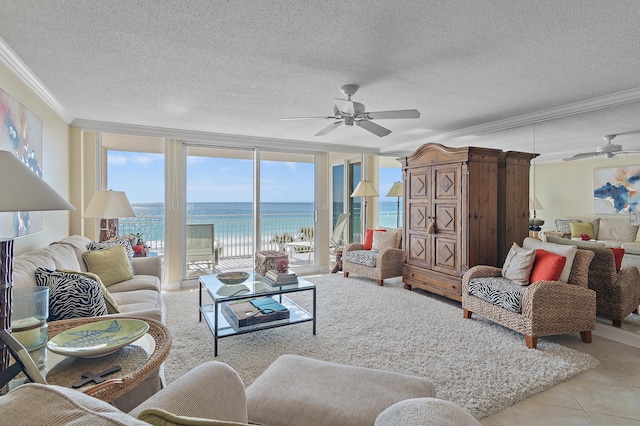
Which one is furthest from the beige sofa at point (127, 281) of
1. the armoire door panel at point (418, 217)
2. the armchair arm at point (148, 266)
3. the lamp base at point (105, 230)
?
the armoire door panel at point (418, 217)

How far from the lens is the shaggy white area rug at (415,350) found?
2234 millimetres

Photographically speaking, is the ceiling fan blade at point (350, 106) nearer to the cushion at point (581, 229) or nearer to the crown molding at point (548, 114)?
the crown molding at point (548, 114)

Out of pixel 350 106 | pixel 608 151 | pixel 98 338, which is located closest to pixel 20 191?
pixel 98 338

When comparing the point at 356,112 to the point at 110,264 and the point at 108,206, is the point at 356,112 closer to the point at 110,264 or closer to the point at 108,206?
the point at 110,264

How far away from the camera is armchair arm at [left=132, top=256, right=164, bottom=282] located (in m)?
3.49

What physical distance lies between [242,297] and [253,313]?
20 centimetres

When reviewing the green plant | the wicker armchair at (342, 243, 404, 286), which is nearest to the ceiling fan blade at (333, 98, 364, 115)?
the wicker armchair at (342, 243, 404, 286)

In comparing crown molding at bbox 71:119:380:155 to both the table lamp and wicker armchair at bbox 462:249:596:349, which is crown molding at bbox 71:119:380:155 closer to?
the table lamp

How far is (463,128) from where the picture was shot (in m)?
4.57

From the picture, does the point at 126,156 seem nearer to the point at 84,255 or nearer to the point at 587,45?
the point at 84,255

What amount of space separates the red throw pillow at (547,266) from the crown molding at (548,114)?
1485 millimetres

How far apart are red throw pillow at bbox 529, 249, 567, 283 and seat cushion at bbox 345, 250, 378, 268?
7.12 ft

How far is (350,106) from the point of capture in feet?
9.45

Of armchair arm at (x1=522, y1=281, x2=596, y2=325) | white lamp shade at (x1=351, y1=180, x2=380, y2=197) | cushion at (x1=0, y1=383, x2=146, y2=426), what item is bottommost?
armchair arm at (x1=522, y1=281, x2=596, y2=325)
